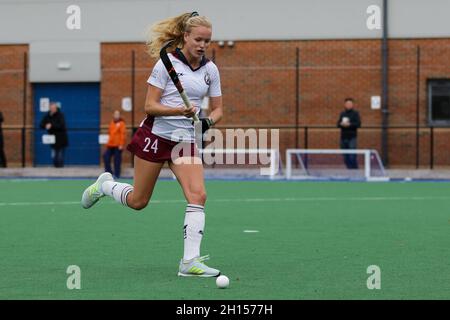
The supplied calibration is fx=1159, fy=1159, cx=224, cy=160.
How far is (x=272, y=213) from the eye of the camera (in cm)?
1623

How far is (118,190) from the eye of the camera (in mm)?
10164

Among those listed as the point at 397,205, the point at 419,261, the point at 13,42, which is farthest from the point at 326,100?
the point at 419,261

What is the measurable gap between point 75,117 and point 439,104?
1100 cm

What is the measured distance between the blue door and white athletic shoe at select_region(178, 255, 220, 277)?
25644mm

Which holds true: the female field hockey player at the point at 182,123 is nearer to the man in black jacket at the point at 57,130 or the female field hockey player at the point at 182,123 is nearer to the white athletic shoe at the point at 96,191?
the white athletic shoe at the point at 96,191

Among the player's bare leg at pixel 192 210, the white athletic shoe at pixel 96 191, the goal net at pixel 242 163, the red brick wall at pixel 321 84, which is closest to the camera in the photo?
the player's bare leg at pixel 192 210

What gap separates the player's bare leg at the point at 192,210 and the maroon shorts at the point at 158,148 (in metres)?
0.07

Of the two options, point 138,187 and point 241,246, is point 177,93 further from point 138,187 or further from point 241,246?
point 241,246

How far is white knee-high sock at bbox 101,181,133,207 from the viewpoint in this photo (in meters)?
10.0

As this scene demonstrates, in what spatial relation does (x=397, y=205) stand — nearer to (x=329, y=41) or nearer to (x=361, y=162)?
(x=361, y=162)

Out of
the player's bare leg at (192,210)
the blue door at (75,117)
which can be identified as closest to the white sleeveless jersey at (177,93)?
the player's bare leg at (192,210)

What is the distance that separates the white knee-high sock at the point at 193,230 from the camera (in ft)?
30.6

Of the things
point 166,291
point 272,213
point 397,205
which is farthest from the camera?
point 397,205
